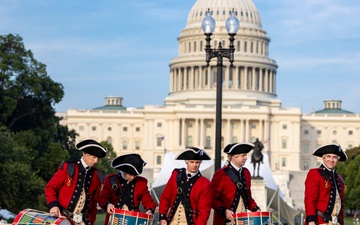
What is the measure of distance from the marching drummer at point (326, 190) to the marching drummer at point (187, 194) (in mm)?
1375

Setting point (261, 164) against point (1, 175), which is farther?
point (261, 164)

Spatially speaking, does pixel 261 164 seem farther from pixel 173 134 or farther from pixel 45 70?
pixel 173 134

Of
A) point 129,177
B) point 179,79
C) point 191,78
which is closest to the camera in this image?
point 129,177

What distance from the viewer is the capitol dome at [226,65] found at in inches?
5960

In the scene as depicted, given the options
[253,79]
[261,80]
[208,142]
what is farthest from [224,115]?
[261,80]

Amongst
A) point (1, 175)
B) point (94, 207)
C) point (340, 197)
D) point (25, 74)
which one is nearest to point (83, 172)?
point (94, 207)

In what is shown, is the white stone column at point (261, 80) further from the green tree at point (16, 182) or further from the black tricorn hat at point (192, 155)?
the black tricorn hat at point (192, 155)

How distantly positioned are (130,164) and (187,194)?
3.01 ft

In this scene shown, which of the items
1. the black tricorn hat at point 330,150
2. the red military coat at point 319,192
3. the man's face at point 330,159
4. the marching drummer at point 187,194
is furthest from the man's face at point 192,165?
the man's face at point 330,159

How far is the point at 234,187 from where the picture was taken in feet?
52.7

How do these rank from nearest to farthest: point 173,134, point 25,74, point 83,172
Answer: point 83,172, point 25,74, point 173,134

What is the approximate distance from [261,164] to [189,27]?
100 m

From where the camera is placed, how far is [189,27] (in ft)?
518

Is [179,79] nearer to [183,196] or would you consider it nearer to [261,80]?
[261,80]
